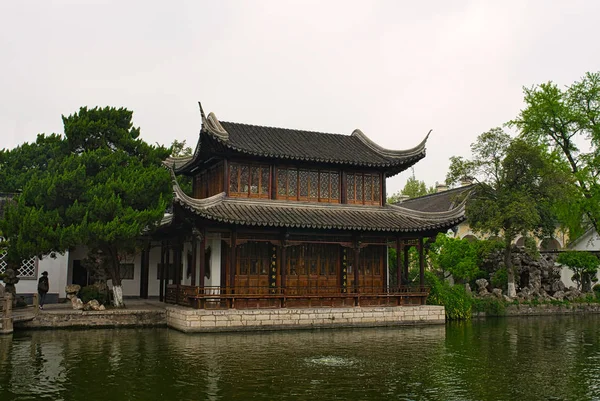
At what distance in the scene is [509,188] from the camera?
88.0 feet

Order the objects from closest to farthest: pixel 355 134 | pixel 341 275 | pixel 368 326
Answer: pixel 368 326 < pixel 341 275 < pixel 355 134

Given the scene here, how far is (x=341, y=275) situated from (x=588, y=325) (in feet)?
32.3

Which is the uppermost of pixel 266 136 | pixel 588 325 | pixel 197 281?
pixel 266 136

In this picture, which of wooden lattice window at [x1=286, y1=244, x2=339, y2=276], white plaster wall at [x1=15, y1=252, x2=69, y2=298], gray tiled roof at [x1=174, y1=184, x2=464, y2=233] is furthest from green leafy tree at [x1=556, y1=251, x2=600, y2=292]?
white plaster wall at [x1=15, y1=252, x2=69, y2=298]

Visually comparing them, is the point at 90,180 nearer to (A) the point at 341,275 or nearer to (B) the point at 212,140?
(B) the point at 212,140

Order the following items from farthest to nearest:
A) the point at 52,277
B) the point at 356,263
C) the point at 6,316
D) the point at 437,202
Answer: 1. the point at 437,202
2. the point at 52,277
3. the point at 356,263
4. the point at 6,316

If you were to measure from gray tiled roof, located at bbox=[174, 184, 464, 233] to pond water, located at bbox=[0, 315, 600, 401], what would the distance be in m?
3.52

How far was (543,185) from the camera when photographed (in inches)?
1037

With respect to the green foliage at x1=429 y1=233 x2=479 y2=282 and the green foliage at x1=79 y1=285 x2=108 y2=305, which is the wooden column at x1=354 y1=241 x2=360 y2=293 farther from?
the green foliage at x1=429 y1=233 x2=479 y2=282

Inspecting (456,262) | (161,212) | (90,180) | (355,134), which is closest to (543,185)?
(456,262)

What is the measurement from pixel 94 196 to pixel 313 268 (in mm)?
7861

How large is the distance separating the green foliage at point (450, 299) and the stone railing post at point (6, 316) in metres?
14.8

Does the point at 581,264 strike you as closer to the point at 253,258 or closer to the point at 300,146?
the point at 300,146

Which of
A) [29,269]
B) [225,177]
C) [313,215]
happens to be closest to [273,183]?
[225,177]
